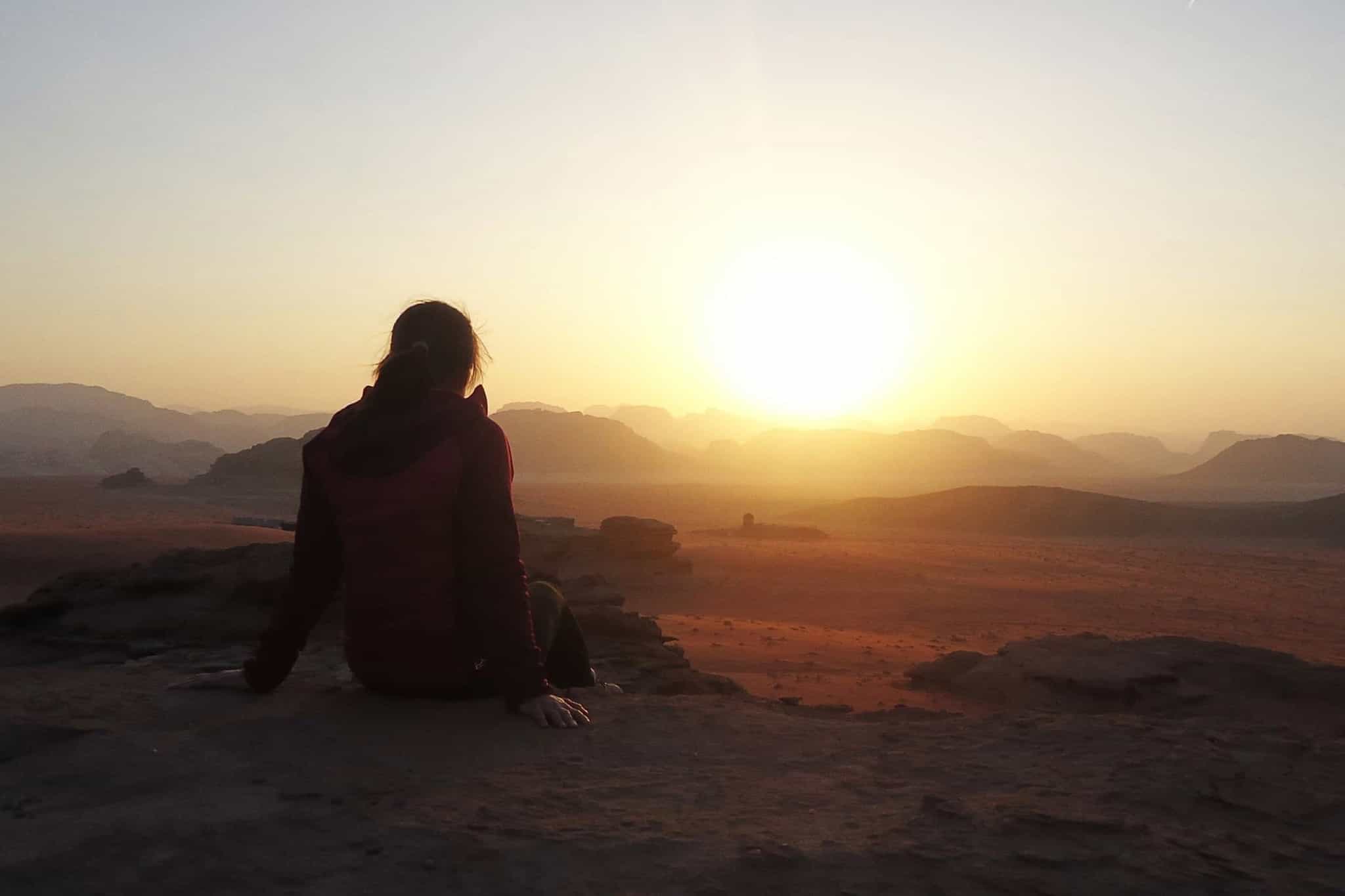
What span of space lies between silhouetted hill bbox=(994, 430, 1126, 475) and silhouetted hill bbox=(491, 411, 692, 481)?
173 ft

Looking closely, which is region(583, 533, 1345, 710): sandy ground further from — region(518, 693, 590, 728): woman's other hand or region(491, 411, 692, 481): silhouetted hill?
region(491, 411, 692, 481): silhouetted hill

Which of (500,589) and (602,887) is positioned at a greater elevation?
(500,589)

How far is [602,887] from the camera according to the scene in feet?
7.22

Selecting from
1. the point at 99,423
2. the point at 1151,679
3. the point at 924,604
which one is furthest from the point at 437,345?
the point at 99,423

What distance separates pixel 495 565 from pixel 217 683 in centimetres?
149

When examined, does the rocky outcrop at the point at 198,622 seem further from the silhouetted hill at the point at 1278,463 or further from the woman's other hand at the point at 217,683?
the silhouetted hill at the point at 1278,463

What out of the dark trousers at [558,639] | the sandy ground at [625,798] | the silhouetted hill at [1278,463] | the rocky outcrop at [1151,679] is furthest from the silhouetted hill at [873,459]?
the sandy ground at [625,798]

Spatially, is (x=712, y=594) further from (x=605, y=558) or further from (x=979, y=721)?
(x=979, y=721)

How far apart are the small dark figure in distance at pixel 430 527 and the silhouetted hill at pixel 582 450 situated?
81.7m

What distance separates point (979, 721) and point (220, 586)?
5.97 metres

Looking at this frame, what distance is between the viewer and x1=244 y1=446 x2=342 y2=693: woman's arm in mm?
3603

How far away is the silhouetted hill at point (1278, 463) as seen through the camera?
96.8 meters

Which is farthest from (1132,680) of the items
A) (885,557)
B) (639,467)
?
(639,467)

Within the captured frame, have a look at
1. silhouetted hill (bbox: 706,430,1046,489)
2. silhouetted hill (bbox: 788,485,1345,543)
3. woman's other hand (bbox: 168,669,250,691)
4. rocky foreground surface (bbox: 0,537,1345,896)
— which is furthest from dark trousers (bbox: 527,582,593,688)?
silhouetted hill (bbox: 706,430,1046,489)
